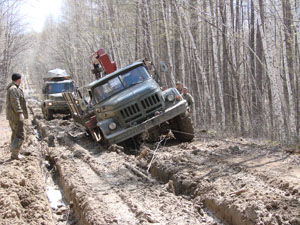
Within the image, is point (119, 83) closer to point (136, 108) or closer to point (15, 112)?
point (136, 108)

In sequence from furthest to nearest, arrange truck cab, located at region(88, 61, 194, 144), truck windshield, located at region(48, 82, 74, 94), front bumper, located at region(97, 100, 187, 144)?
Result: truck windshield, located at region(48, 82, 74, 94), truck cab, located at region(88, 61, 194, 144), front bumper, located at region(97, 100, 187, 144)

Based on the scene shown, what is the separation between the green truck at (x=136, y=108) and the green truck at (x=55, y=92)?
7.99 meters

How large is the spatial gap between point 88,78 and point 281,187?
31697 millimetres

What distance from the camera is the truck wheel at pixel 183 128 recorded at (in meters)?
8.16

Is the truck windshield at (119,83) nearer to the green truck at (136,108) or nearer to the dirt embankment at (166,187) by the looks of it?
the green truck at (136,108)

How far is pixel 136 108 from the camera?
25.8 ft

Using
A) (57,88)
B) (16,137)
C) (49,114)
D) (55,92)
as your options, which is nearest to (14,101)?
(16,137)

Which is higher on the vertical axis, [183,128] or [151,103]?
[151,103]

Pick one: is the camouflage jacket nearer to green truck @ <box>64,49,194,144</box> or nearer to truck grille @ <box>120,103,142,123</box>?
green truck @ <box>64,49,194,144</box>

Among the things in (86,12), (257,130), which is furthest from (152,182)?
(86,12)

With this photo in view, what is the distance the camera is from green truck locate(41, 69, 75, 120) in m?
16.6

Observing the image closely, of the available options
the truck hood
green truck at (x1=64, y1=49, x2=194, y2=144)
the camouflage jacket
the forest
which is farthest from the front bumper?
the camouflage jacket

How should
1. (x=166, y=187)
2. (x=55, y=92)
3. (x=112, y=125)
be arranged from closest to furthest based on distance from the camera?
1. (x=166, y=187)
2. (x=112, y=125)
3. (x=55, y=92)

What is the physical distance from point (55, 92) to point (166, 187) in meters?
13.7
